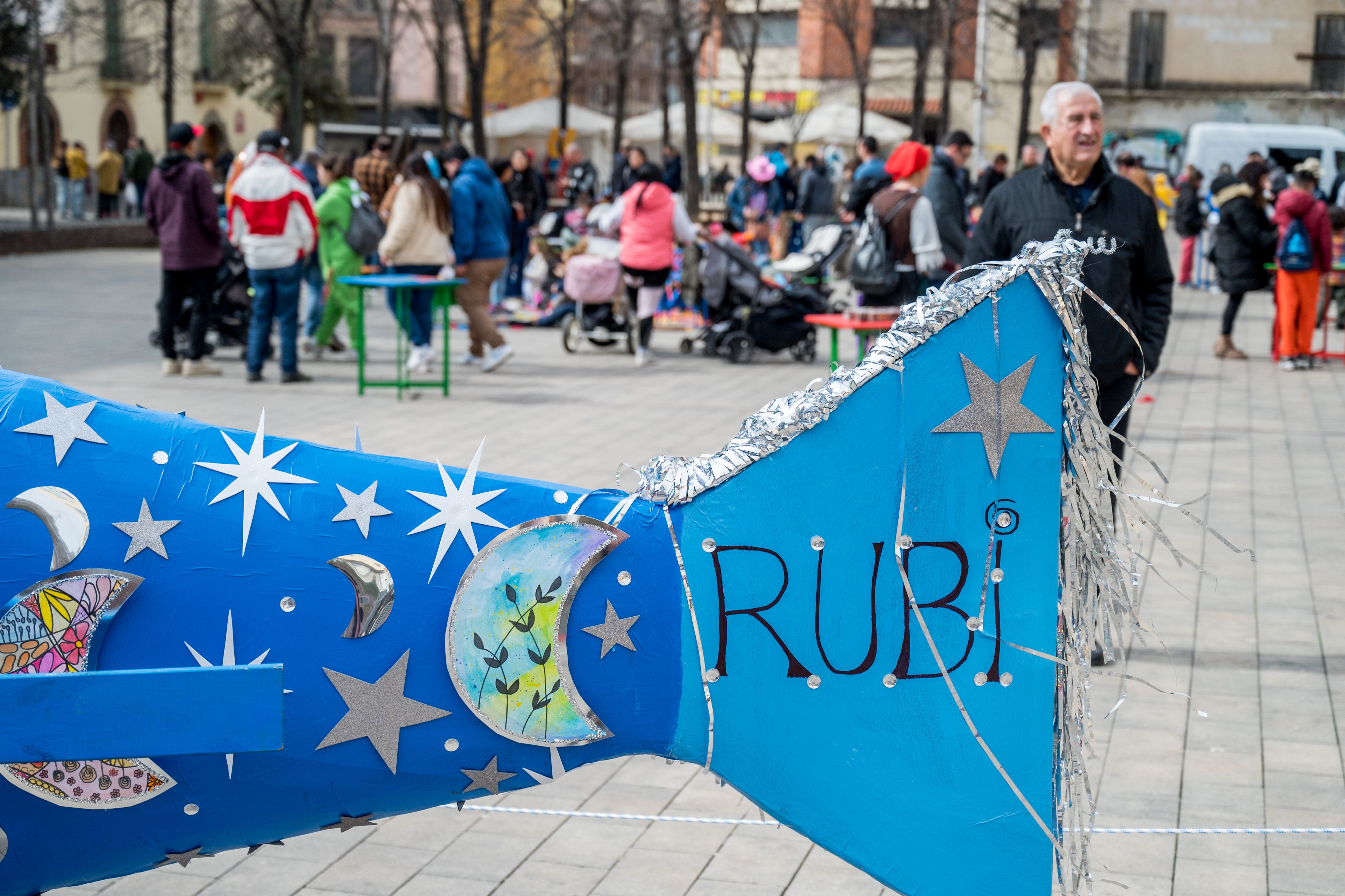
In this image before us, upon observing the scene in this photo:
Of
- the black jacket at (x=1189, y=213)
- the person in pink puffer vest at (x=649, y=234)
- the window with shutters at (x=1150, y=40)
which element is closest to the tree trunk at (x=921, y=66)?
the black jacket at (x=1189, y=213)

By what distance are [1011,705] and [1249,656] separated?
3074 millimetres

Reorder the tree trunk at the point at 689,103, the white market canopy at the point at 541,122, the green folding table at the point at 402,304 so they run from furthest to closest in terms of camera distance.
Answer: the white market canopy at the point at 541,122 → the tree trunk at the point at 689,103 → the green folding table at the point at 402,304

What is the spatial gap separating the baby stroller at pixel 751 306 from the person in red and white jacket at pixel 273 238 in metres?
3.34

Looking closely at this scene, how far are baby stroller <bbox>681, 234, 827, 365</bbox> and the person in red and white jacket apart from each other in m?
3.34

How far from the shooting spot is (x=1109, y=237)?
13.8 ft

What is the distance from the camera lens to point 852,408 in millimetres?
2049

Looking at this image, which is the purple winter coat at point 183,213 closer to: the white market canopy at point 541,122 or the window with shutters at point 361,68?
the white market canopy at point 541,122

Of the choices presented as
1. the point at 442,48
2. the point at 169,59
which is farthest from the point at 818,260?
the point at 442,48

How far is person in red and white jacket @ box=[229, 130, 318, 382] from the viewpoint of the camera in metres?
9.85

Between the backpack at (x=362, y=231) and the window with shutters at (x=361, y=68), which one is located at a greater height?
the window with shutters at (x=361, y=68)

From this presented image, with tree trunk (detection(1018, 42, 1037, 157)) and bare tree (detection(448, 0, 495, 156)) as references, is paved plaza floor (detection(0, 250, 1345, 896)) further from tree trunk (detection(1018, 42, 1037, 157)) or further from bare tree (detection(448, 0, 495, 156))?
tree trunk (detection(1018, 42, 1037, 157))

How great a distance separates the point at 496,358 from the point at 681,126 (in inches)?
1163

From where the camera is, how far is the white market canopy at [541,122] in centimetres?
3144

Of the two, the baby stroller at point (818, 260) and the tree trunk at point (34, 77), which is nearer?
the baby stroller at point (818, 260)
